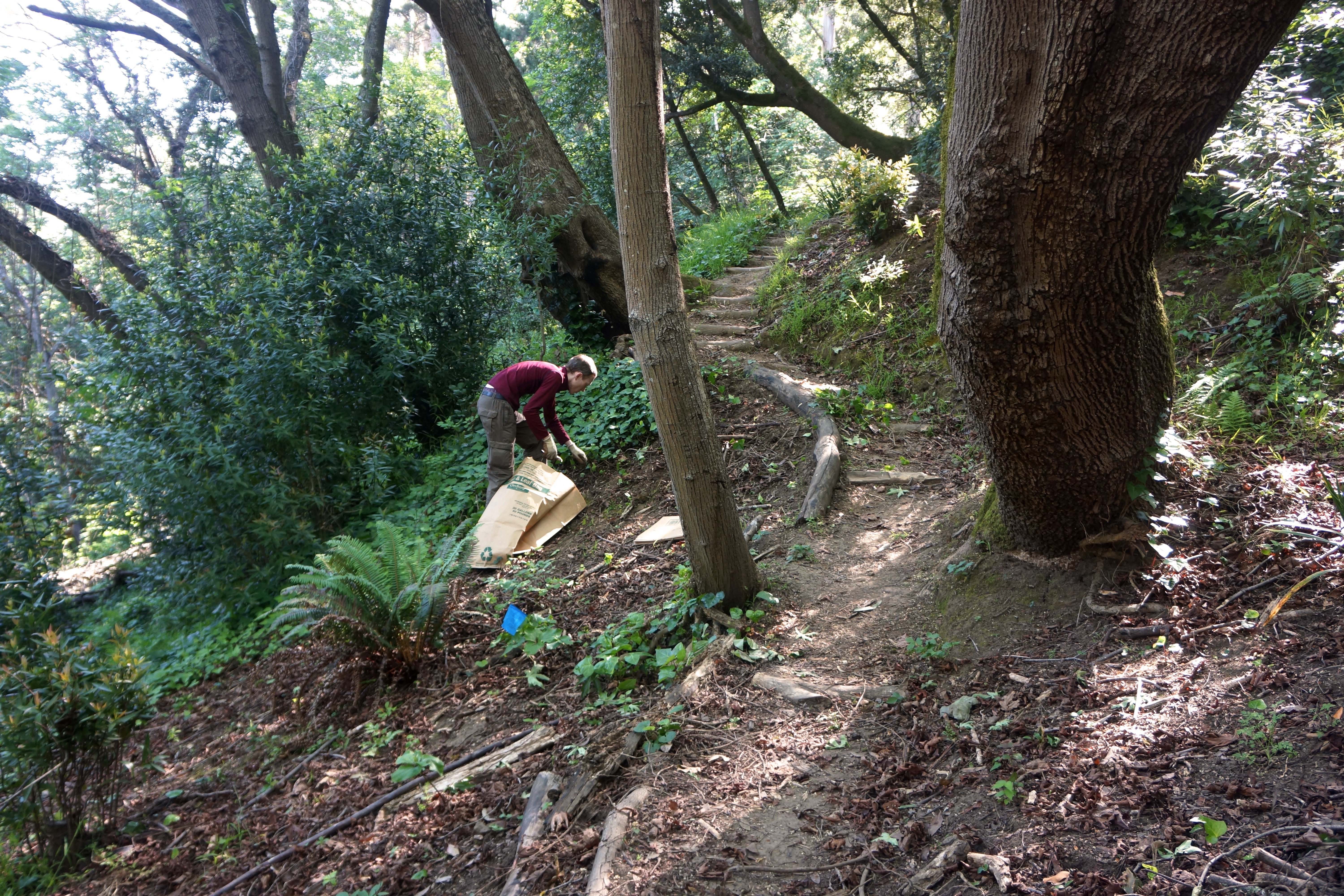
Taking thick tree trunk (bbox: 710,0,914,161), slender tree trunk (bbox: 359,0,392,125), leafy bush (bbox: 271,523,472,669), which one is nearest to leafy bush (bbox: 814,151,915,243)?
thick tree trunk (bbox: 710,0,914,161)

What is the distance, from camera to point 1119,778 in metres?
2.29

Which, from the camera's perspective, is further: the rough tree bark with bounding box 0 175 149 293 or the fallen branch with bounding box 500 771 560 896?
the rough tree bark with bounding box 0 175 149 293

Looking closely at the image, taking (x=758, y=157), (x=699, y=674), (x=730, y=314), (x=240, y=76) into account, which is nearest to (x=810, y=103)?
(x=758, y=157)

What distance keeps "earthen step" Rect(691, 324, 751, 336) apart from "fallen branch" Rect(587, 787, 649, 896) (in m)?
7.24

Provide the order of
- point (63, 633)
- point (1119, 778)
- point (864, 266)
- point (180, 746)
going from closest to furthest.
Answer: point (1119, 778)
point (180, 746)
point (63, 633)
point (864, 266)

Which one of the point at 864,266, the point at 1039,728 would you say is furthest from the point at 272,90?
the point at 1039,728

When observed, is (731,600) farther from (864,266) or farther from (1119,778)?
(864,266)

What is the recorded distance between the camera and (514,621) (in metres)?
4.80

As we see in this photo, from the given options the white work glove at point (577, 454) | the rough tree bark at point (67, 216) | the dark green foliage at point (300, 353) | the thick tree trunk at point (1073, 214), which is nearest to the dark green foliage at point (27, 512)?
the dark green foliage at point (300, 353)

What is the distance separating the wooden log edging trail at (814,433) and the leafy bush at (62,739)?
170 inches

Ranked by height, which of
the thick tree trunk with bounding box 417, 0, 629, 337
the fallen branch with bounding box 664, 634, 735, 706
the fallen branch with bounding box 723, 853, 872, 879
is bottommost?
the fallen branch with bounding box 723, 853, 872, 879

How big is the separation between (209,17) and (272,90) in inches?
43.4

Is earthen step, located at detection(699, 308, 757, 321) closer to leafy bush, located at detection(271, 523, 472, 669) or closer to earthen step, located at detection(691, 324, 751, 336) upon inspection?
earthen step, located at detection(691, 324, 751, 336)

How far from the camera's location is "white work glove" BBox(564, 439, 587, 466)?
738cm
